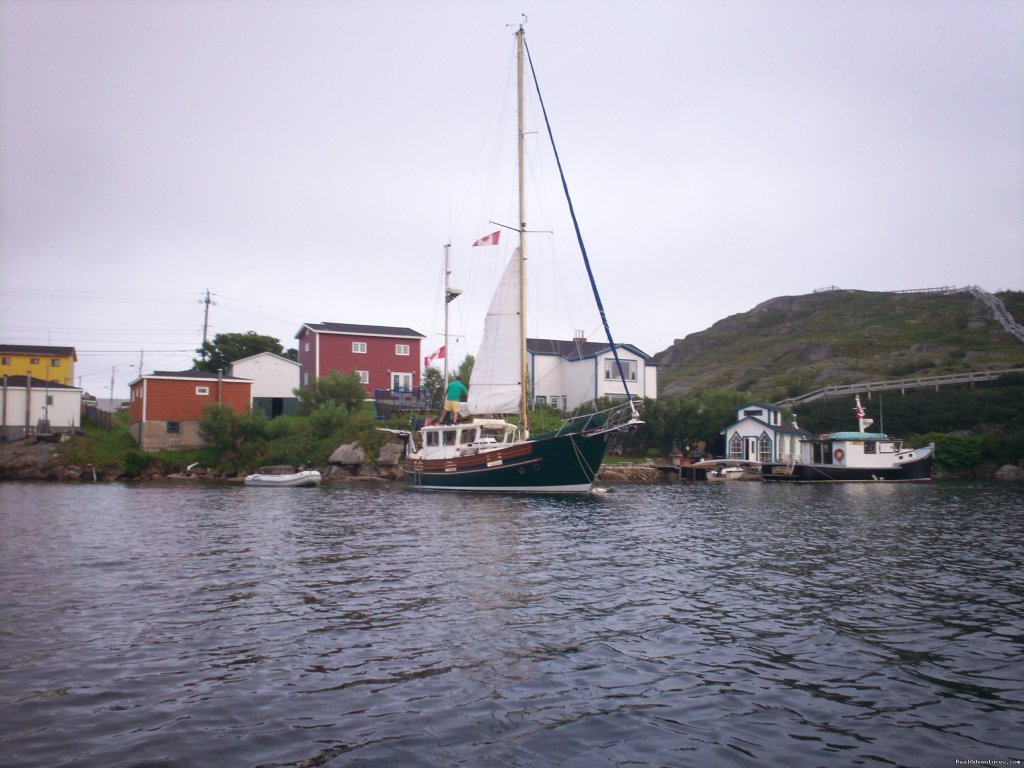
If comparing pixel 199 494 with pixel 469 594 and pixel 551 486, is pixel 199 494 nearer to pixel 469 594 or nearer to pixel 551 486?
pixel 551 486

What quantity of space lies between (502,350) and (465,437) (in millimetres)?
5761

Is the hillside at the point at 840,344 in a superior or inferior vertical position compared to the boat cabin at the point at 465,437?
superior

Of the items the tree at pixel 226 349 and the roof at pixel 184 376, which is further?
the tree at pixel 226 349

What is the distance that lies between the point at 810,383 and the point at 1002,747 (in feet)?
330

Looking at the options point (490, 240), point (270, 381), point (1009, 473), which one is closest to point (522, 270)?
point (490, 240)

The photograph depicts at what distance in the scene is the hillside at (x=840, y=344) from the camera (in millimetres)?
97625

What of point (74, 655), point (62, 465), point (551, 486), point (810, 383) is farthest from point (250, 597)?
point (810, 383)

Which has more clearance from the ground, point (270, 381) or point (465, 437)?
point (270, 381)

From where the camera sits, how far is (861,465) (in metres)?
56.2

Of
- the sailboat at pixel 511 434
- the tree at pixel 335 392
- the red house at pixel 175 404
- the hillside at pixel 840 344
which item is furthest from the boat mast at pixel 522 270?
the hillside at pixel 840 344

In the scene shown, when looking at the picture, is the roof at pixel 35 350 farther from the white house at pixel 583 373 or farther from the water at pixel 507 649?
the water at pixel 507 649

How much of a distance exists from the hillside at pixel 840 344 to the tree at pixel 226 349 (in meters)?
43.2

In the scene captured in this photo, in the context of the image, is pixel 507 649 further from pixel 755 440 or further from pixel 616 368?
pixel 616 368

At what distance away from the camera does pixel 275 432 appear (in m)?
57.7
